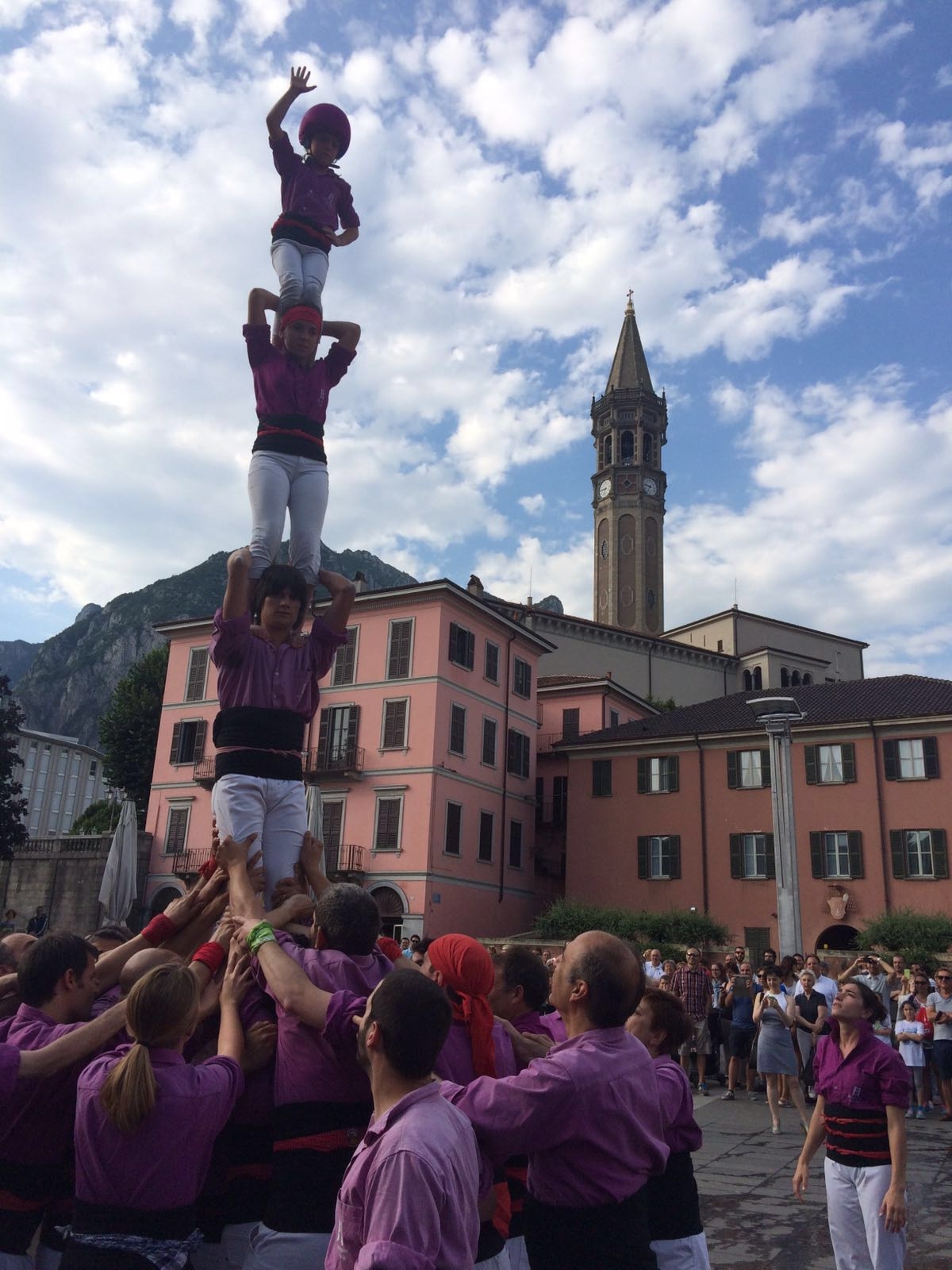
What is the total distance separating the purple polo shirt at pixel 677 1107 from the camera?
428 centimetres

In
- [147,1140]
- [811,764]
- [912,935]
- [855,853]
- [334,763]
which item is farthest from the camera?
[334,763]

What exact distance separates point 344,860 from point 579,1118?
32.5 m

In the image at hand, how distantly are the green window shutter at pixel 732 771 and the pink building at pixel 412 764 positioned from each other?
338 inches

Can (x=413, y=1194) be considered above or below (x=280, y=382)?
below

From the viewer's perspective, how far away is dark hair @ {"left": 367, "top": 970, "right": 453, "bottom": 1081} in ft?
9.25

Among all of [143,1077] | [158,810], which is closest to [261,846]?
[143,1077]

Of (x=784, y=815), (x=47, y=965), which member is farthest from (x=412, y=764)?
(x=47, y=965)

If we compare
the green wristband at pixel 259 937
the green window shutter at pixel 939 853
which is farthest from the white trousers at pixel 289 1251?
the green window shutter at pixel 939 853

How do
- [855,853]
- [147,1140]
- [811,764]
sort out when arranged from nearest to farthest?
[147,1140] → [855,853] → [811,764]

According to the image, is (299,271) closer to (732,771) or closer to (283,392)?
(283,392)

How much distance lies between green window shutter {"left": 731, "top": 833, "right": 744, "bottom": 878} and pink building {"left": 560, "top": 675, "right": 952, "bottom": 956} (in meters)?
0.04

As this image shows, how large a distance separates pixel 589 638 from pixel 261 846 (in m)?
56.3

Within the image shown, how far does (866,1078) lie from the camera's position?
5754 millimetres

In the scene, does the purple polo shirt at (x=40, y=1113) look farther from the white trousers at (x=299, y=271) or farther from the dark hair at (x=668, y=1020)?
the white trousers at (x=299, y=271)
